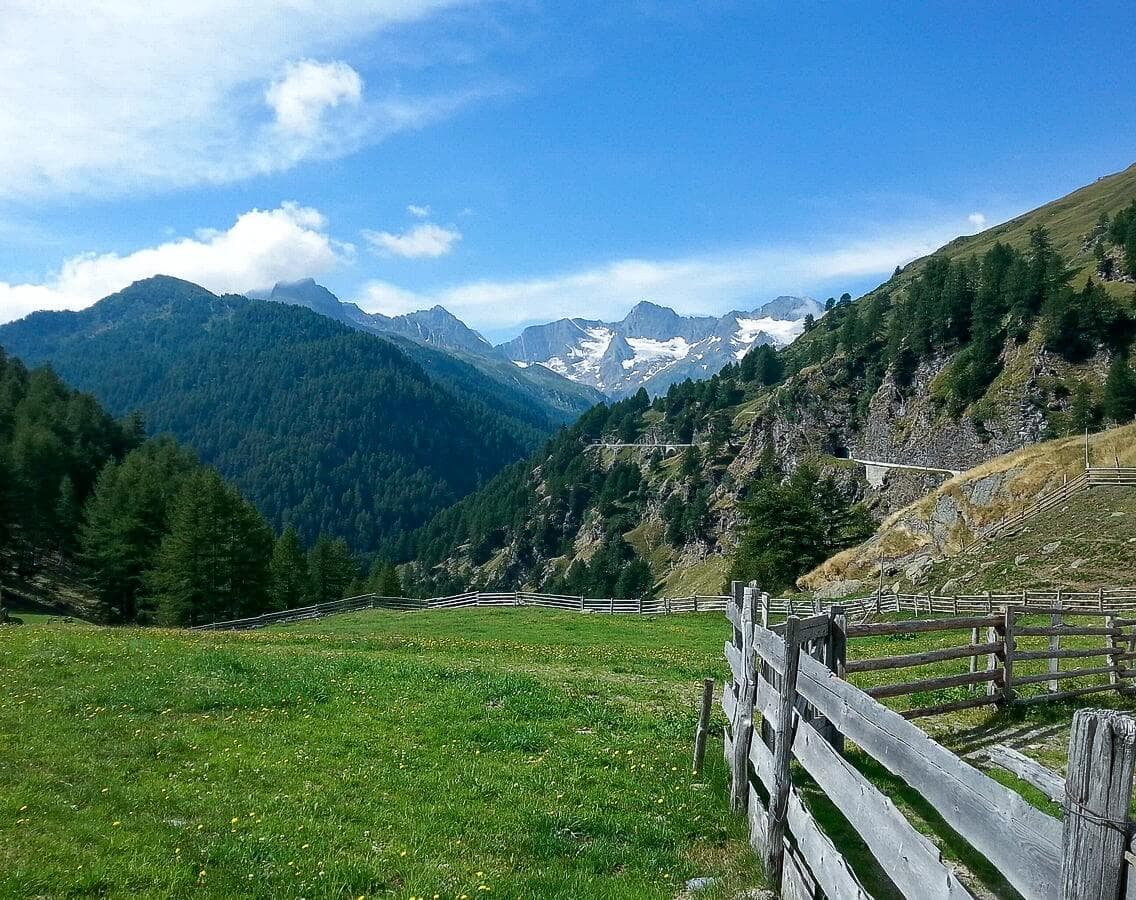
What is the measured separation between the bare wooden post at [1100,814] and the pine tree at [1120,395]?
109 metres

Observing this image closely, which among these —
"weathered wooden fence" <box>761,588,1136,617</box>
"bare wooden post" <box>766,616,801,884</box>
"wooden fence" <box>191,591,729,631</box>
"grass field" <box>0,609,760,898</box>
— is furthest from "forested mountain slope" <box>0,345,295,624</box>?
"bare wooden post" <box>766,616,801,884</box>

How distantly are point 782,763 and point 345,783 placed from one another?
661cm

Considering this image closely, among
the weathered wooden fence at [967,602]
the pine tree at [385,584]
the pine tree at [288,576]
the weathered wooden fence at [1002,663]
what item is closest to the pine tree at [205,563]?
the pine tree at [288,576]

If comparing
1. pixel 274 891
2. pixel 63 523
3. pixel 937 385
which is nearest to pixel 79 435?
pixel 63 523

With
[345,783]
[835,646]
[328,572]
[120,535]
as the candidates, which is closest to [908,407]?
[328,572]

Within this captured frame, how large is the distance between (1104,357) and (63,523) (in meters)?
140

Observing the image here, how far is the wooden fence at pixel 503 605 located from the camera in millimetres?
54656

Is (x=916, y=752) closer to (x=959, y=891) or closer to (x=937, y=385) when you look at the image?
(x=959, y=891)

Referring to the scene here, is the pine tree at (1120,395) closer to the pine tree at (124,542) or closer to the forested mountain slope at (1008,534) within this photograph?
the forested mountain slope at (1008,534)

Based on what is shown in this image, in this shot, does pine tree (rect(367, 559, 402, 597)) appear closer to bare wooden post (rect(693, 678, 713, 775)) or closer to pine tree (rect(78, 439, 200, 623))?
pine tree (rect(78, 439, 200, 623))

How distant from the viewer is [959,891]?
3.97 meters

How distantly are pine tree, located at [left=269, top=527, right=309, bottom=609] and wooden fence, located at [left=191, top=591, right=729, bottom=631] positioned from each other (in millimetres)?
15070

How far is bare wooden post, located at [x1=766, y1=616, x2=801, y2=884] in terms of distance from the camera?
737 cm

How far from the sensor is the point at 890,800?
16.1 feet
